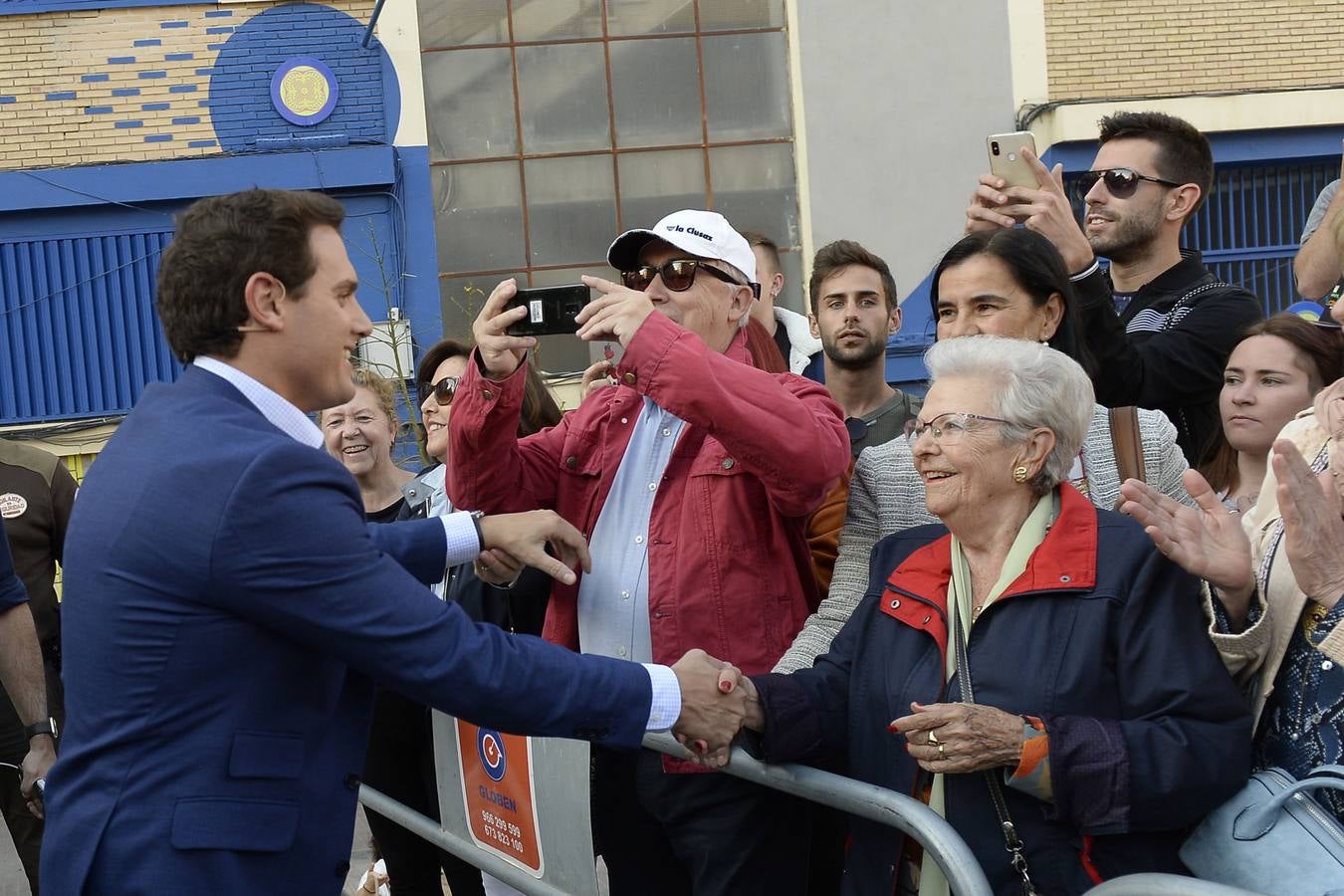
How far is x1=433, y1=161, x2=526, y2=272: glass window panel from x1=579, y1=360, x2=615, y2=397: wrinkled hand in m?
10.0

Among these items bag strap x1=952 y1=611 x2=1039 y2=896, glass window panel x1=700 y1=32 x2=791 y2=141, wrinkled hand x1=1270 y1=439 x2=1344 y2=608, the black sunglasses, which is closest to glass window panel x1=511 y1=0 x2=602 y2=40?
glass window panel x1=700 y1=32 x2=791 y2=141

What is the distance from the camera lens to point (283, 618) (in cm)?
257

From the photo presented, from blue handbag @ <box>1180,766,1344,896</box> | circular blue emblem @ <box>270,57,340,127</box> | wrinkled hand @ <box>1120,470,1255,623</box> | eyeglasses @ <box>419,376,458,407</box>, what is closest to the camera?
blue handbag @ <box>1180,766,1344,896</box>

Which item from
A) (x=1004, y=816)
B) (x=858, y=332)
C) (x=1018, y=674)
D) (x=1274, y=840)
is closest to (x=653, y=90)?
(x=858, y=332)

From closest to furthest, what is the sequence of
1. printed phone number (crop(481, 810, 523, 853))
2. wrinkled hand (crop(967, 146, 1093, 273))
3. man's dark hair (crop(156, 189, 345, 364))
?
man's dark hair (crop(156, 189, 345, 364))
printed phone number (crop(481, 810, 523, 853))
wrinkled hand (crop(967, 146, 1093, 273))

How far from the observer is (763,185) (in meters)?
14.6

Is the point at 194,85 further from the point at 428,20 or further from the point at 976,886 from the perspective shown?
the point at 976,886

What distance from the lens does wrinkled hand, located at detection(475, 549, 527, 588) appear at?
11.6ft

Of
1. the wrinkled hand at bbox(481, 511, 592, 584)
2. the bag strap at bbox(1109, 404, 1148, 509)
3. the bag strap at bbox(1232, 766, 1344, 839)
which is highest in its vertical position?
the bag strap at bbox(1109, 404, 1148, 509)

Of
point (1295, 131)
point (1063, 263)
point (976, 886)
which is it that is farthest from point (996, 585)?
point (1295, 131)

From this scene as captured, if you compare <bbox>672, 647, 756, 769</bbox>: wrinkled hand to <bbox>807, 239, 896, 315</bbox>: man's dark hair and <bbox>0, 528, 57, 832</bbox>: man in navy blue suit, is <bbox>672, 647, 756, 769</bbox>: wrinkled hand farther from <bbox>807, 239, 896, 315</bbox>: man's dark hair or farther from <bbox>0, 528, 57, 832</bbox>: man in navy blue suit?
Result: <bbox>807, 239, 896, 315</bbox>: man's dark hair

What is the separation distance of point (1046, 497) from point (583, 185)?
11.7 metres

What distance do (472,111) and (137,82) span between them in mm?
3025

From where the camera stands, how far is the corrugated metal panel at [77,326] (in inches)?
542
